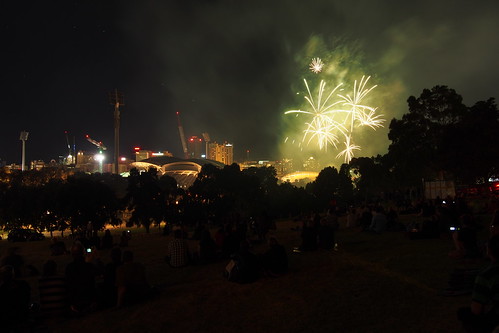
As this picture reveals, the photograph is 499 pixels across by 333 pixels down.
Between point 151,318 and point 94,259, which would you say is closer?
point 151,318

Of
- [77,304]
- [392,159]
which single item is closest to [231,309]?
[77,304]

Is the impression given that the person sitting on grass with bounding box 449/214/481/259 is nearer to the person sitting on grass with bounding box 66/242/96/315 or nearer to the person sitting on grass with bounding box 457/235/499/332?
the person sitting on grass with bounding box 457/235/499/332

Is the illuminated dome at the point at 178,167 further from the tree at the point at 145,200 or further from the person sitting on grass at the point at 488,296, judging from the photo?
the person sitting on grass at the point at 488,296

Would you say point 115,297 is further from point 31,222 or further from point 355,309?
point 31,222

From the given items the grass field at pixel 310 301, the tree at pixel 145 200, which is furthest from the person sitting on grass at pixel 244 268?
the tree at pixel 145 200

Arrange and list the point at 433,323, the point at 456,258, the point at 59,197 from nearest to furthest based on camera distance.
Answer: the point at 433,323, the point at 456,258, the point at 59,197

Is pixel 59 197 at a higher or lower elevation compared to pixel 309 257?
higher

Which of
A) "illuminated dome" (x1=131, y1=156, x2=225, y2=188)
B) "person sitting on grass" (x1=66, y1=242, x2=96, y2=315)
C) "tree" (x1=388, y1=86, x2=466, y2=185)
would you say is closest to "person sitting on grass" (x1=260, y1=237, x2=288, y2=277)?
"person sitting on grass" (x1=66, y1=242, x2=96, y2=315)
